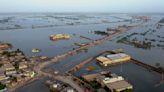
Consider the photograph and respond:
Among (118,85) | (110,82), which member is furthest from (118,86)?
(110,82)

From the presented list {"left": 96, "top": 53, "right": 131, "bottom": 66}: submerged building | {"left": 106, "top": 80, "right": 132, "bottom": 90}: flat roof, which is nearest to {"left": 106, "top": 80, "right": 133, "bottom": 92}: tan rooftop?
{"left": 106, "top": 80, "right": 132, "bottom": 90}: flat roof

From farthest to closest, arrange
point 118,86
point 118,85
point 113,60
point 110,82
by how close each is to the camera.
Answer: point 113,60
point 110,82
point 118,85
point 118,86

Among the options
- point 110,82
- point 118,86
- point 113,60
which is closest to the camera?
point 118,86

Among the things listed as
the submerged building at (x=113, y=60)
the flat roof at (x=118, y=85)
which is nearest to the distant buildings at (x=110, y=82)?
the flat roof at (x=118, y=85)

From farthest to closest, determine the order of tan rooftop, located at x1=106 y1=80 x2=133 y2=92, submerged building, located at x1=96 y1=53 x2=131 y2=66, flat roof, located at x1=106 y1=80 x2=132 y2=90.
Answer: submerged building, located at x1=96 y1=53 x2=131 y2=66, flat roof, located at x1=106 y1=80 x2=132 y2=90, tan rooftop, located at x1=106 y1=80 x2=133 y2=92

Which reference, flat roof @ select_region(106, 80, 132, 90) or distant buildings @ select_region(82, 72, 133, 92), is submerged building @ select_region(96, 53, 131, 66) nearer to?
distant buildings @ select_region(82, 72, 133, 92)

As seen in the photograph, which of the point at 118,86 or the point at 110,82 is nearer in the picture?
the point at 118,86

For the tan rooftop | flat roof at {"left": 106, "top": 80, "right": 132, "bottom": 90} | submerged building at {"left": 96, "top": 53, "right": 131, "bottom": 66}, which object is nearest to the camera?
the tan rooftop

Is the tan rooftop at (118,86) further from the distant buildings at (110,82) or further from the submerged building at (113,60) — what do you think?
the submerged building at (113,60)

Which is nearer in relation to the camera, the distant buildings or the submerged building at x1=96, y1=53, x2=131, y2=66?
the distant buildings

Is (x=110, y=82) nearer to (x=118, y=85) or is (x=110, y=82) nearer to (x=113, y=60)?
(x=118, y=85)

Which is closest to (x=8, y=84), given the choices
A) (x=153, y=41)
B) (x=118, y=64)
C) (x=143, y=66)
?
(x=118, y=64)
